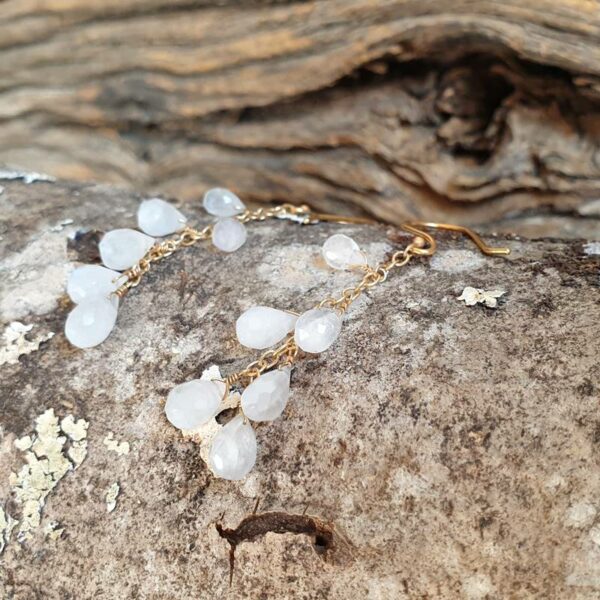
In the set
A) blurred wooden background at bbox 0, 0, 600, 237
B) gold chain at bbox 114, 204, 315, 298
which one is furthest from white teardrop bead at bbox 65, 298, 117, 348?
blurred wooden background at bbox 0, 0, 600, 237

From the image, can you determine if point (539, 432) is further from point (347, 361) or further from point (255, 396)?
point (255, 396)

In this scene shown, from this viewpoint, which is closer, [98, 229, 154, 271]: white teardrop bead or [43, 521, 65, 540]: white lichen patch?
[43, 521, 65, 540]: white lichen patch

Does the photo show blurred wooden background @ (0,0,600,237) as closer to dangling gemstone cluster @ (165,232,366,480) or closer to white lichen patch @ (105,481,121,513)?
dangling gemstone cluster @ (165,232,366,480)

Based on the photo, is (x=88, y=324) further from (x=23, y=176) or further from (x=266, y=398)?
(x=23, y=176)

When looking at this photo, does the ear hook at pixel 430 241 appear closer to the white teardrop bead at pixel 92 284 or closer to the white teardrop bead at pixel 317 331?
the white teardrop bead at pixel 317 331

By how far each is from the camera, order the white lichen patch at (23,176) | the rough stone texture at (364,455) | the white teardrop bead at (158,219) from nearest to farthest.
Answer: the rough stone texture at (364,455) < the white teardrop bead at (158,219) < the white lichen patch at (23,176)

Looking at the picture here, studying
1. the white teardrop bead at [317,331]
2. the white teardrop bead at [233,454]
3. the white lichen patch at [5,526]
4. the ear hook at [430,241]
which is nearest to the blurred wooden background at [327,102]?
the ear hook at [430,241]
